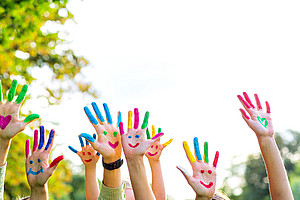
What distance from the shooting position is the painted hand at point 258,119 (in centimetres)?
240

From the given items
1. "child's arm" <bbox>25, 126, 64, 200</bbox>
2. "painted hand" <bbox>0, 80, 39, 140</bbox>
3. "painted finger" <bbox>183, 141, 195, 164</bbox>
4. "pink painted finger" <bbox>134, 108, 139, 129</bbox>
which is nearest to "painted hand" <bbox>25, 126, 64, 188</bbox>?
"child's arm" <bbox>25, 126, 64, 200</bbox>

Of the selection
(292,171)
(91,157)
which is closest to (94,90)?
(91,157)

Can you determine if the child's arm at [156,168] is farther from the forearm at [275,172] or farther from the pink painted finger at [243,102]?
the forearm at [275,172]

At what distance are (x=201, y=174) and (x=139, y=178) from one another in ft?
1.25

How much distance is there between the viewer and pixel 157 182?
290 cm

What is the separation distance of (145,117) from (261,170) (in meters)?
32.6

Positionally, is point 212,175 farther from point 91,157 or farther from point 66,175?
point 66,175

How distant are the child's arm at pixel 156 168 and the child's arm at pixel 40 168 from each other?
2.65 ft

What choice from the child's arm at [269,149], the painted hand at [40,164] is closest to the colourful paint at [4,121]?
the painted hand at [40,164]

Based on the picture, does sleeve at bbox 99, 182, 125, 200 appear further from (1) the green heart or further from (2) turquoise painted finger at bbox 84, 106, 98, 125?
(1) the green heart

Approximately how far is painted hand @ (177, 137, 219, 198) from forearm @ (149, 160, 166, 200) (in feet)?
1.98

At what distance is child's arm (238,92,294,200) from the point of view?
89.0 inches

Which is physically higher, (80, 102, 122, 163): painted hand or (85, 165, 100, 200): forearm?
(80, 102, 122, 163): painted hand

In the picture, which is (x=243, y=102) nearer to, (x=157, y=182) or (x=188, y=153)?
(x=188, y=153)
